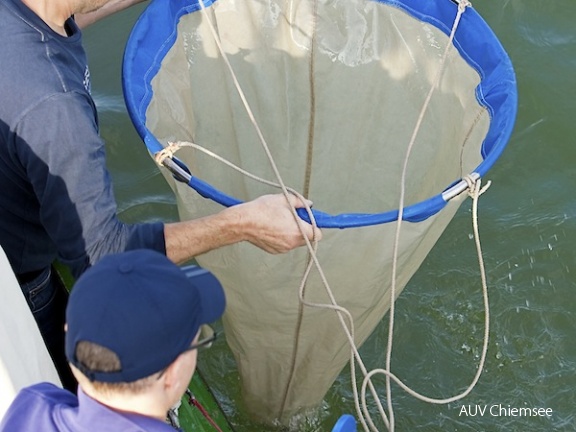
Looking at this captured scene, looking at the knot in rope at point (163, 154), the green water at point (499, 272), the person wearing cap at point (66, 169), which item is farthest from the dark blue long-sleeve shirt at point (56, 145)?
the green water at point (499, 272)

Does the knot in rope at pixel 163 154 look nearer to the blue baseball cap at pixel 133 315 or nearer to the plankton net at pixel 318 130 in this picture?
the plankton net at pixel 318 130

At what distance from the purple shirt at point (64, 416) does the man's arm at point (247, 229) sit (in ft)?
1.52

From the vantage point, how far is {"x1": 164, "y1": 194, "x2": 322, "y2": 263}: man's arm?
1.64m

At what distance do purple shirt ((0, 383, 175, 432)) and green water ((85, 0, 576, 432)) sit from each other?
4.37 ft

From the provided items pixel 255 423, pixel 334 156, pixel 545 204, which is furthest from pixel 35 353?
pixel 545 204

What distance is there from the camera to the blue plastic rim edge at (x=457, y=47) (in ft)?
5.44

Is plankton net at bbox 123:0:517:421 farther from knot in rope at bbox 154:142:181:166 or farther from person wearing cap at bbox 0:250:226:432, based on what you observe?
person wearing cap at bbox 0:250:226:432

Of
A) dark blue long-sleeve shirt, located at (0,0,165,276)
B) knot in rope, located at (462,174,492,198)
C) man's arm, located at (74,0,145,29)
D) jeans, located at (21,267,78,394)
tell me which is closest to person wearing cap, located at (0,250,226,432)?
dark blue long-sleeve shirt, located at (0,0,165,276)

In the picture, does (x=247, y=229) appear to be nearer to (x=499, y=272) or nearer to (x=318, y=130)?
(x=318, y=130)

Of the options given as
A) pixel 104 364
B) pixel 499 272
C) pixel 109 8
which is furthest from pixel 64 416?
pixel 499 272

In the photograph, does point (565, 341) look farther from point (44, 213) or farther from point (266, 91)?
point (44, 213)

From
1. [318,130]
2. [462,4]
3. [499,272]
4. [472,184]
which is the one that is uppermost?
[462,4]

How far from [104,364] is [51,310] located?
3.52 feet

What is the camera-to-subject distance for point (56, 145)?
1.53 meters
